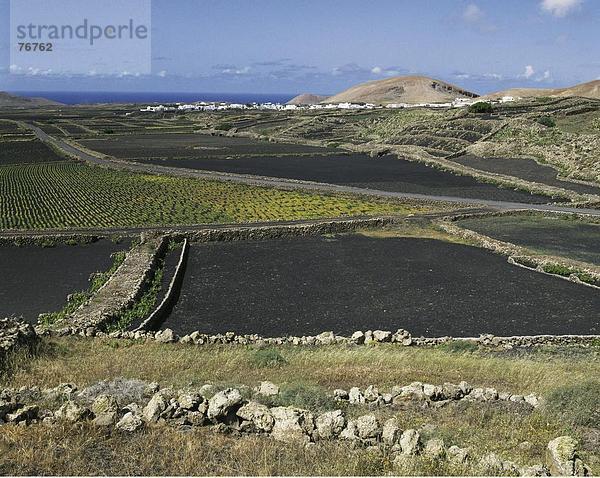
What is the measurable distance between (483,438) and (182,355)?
34.2 ft

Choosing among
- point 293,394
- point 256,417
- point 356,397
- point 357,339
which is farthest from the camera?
point 357,339

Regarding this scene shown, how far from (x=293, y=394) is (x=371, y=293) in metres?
19.4

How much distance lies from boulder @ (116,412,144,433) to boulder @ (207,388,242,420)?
4.10 feet

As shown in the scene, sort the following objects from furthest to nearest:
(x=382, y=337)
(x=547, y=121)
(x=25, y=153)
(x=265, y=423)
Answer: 1. (x=547, y=121)
2. (x=25, y=153)
3. (x=382, y=337)
4. (x=265, y=423)

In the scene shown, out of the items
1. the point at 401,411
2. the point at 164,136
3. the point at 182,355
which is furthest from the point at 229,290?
the point at 164,136

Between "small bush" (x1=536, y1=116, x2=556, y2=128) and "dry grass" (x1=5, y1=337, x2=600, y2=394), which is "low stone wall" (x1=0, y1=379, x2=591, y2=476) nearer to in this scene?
"dry grass" (x1=5, y1=337, x2=600, y2=394)

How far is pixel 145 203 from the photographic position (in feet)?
188

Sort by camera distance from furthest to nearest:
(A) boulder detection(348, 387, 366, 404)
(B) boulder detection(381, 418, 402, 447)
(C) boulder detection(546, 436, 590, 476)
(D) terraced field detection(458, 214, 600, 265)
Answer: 1. (D) terraced field detection(458, 214, 600, 265)
2. (A) boulder detection(348, 387, 366, 404)
3. (B) boulder detection(381, 418, 402, 447)
4. (C) boulder detection(546, 436, 590, 476)

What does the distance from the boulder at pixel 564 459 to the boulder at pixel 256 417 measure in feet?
15.8

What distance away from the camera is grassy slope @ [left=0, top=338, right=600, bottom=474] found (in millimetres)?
8836

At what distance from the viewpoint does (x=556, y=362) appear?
20328mm

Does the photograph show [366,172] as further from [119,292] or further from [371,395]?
[371,395]

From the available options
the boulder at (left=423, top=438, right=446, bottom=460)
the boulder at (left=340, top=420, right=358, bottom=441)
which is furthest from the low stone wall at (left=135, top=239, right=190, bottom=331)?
the boulder at (left=423, top=438, right=446, bottom=460)

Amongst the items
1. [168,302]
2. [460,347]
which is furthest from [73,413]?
[168,302]
